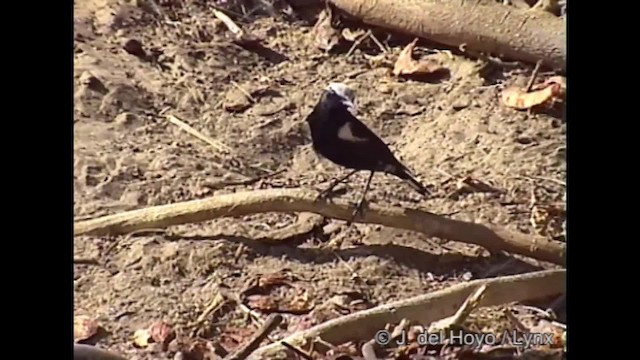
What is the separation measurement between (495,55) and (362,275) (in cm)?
35

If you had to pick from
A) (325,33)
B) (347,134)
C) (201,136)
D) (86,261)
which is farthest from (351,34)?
(86,261)

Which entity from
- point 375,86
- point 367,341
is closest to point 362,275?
point 367,341

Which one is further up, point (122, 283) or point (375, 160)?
point (375, 160)

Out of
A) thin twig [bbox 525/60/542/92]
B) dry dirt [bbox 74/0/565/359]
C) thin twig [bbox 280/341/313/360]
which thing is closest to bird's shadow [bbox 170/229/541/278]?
dry dirt [bbox 74/0/565/359]

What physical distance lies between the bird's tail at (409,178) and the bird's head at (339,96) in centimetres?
10

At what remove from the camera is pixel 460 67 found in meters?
1.24

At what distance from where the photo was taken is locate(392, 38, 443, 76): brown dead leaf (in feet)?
4.06

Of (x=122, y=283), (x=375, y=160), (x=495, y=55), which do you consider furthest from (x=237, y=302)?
(x=495, y=55)

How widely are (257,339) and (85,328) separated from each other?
217mm

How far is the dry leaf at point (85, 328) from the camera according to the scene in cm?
115
